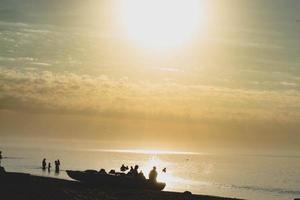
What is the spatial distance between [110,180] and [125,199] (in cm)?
1071

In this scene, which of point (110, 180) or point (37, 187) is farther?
point (110, 180)

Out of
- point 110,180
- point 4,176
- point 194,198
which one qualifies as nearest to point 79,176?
point 110,180

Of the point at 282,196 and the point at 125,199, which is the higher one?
the point at 282,196

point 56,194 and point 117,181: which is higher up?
Answer: point 117,181

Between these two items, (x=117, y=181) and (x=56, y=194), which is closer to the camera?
(x=56, y=194)

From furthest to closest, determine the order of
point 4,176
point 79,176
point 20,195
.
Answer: point 79,176 → point 4,176 → point 20,195

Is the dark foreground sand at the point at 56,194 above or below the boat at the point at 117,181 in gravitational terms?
below

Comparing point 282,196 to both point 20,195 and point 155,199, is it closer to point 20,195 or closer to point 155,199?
point 155,199

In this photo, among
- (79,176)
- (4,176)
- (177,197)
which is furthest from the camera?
(79,176)

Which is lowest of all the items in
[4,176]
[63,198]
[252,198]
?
[63,198]

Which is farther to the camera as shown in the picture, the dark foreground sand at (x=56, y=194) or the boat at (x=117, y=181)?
the boat at (x=117, y=181)

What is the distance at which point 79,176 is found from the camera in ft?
154

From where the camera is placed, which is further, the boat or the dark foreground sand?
the boat

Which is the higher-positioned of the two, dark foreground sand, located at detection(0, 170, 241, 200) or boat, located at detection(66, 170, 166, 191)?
boat, located at detection(66, 170, 166, 191)
